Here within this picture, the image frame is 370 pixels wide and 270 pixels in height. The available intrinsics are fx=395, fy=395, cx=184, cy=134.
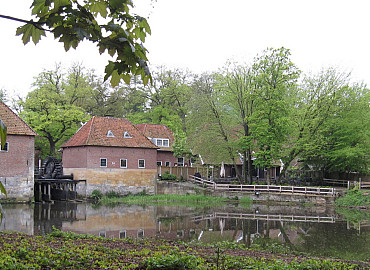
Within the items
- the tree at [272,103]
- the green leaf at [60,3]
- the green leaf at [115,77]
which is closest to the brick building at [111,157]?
the tree at [272,103]

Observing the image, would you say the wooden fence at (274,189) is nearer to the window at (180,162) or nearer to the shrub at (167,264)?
the window at (180,162)

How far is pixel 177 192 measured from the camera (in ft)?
112

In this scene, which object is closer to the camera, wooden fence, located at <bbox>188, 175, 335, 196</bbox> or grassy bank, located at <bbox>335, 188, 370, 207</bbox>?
grassy bank, located at <bbox>335, 188, 370, 207</bbox>

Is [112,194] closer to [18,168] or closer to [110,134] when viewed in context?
[110,134]

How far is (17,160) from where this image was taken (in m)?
28.5

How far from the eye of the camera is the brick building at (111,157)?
33188 mm

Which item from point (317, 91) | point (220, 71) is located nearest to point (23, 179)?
point (220, 71)

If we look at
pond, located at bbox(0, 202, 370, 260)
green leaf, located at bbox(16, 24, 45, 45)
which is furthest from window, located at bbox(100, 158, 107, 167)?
green leaf, located at bbox(16, 24, 45, 45)

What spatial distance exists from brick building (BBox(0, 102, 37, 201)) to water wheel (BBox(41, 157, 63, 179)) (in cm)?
470

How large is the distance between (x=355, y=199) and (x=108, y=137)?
811 inches

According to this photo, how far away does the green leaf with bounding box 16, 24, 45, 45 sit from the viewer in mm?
3215

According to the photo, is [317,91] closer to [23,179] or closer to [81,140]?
[81,140]

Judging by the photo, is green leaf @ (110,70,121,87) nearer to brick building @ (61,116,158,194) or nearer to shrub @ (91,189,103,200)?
shrub @ (91,189,103,200)

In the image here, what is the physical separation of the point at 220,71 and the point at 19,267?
99.2 feet
